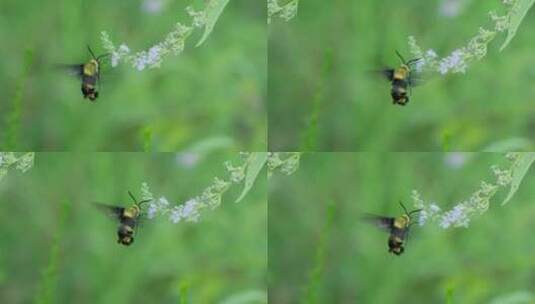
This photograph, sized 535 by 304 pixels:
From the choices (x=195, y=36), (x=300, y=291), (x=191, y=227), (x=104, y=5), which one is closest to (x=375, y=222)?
(x=300, y=291)

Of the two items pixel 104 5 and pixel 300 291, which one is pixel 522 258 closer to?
pixel 300 291

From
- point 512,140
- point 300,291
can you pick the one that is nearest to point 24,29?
point 300,291

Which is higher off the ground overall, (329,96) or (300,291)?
(329,96)

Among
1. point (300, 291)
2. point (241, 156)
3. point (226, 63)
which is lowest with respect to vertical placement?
point (300, 291)

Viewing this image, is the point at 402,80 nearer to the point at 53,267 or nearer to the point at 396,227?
the point at 396,227

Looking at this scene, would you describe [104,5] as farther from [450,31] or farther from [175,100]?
[450,31]

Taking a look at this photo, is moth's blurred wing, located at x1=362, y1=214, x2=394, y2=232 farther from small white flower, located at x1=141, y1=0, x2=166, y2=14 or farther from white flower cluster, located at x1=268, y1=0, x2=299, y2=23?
small white flower, located at x1=141, y1=0, x2=166, y2=14
